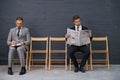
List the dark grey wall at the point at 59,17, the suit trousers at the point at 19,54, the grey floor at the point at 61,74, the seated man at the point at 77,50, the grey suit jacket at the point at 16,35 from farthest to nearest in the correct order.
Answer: the dark grey wall at the point at 59,17 → the grey suit jacket at the point at 16,35 → the seated man at the point at 77,50 → the suit trousers at the point at 19,54 → the grey floor at the point at 61,74

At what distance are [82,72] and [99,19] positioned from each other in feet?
5.15

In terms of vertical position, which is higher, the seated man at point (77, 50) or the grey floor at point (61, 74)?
the seated man at point (77, 50)

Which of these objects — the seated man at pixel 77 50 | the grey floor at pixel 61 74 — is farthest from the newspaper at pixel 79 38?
the grey floor at pixel 61 74

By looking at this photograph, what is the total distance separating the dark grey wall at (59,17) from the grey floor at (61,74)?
0.81 metres

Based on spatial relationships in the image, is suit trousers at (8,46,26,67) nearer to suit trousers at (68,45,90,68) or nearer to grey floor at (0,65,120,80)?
grey floor at (0,65,120,80)

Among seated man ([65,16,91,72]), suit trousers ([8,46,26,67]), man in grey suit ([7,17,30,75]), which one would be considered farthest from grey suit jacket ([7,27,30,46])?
seated man ([65,16,91,72])

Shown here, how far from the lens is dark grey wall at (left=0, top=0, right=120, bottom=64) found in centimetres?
672

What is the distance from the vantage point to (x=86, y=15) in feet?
22.1

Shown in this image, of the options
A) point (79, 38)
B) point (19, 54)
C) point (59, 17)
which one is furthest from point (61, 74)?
point (59, 17)

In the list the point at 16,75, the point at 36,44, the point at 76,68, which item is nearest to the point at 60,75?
the point at 76,68

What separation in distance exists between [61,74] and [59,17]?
1.65 m

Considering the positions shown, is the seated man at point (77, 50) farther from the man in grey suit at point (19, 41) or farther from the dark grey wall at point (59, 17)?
the man in grey suit at point (19, 41)

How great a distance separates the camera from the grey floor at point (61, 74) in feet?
17.8

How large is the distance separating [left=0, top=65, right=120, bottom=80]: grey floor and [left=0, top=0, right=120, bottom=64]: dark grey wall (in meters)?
0.81
